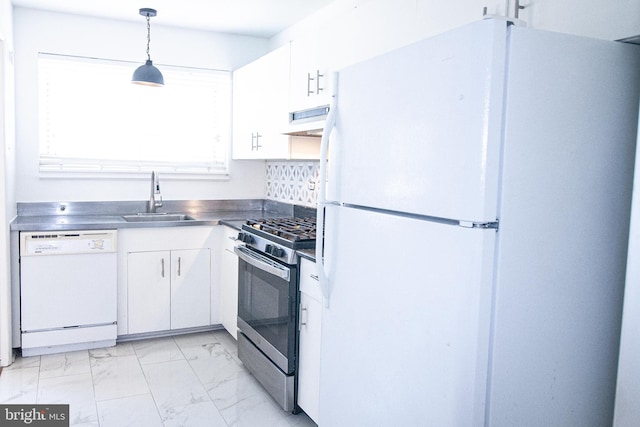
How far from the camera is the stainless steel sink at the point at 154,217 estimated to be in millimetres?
4090

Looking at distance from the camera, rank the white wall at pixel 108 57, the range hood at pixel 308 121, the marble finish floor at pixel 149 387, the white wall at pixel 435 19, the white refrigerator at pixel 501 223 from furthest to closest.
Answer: the white wall at pixel 108 57
the range hood at pixel 308 121
the marble finish floor at pixel 149 387
the white wall at pixel 435 19
the white refrigerator at pixel 501 223

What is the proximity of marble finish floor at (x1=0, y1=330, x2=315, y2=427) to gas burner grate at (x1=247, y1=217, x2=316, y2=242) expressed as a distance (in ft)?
2.98

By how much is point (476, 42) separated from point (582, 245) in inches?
24.8

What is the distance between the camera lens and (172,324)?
3924mm

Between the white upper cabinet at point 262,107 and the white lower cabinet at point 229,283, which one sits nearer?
the white upper cabinet at point 262,107

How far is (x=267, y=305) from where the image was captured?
300 centimetres

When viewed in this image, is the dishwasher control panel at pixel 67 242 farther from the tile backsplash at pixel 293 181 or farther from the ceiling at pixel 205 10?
the ceiling at pixel 205 10

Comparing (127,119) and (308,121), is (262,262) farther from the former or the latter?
(127,119)

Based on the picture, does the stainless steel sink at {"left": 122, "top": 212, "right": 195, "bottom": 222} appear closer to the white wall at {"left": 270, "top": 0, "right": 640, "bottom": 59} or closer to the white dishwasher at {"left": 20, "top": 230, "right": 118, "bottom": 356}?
the white dishwasher at {"left": 20, "top": 230, "right": 118, "bottom": 356}

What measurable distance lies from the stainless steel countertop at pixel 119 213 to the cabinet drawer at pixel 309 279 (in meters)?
1.51

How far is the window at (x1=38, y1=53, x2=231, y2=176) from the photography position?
4.02 metres

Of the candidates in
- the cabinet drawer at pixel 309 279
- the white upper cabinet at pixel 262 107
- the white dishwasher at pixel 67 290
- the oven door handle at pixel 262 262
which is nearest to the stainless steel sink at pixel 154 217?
the white dishwasher at pixel 67 290

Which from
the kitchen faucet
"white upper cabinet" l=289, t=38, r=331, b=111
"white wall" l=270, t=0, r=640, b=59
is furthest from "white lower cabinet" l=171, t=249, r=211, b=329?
"white wall" l=270, t=0, r=640, b=59
